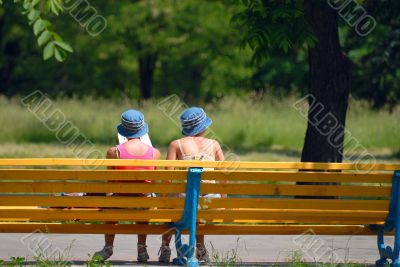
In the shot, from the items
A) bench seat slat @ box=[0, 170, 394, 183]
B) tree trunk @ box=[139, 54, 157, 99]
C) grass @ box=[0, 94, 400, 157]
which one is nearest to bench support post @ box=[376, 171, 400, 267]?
bench seat slat @ box=[0, 170, 394, 183]

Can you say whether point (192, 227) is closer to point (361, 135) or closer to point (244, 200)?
point (244, 200)

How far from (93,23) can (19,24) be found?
5.97m

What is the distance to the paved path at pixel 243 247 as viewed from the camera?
420 inches

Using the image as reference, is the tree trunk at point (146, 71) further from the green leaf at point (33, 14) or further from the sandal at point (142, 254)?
the green leaf at point (33, 14)

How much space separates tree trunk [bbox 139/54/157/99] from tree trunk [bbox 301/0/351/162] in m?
34.5

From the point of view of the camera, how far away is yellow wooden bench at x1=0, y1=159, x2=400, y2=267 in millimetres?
9242

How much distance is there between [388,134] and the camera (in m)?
31.1

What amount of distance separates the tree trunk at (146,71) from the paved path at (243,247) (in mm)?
37335

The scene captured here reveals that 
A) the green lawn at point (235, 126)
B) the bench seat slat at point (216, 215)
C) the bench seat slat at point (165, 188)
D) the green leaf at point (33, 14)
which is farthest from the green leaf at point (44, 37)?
the green lawn at point (235, 126)

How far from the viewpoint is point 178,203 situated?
9492mm

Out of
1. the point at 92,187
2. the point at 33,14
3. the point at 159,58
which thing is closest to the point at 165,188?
the point at 92,187

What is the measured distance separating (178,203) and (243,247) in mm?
Answer: 2503

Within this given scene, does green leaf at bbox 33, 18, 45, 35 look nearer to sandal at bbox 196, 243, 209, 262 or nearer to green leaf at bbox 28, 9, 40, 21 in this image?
green leaf at bbox 28, 9, 40, 21

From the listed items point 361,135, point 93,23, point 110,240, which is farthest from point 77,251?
point 93,23
